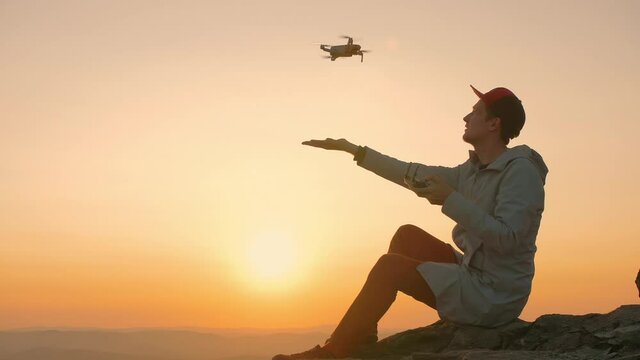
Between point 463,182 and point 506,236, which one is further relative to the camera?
point 463,182

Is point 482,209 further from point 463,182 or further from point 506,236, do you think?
point 463,182

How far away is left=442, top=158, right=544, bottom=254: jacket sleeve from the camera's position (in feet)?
22.0

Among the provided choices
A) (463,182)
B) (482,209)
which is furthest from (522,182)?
(463,182)

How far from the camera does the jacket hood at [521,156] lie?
7.18 metres

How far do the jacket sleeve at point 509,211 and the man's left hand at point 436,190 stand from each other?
0.23ft

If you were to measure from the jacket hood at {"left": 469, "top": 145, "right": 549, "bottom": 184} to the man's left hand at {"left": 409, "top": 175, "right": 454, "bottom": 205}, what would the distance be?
73 centimetres

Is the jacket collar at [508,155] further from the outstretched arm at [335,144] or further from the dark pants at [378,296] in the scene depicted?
the outstretched arm at [335,144]

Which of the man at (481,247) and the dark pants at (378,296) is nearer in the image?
the man at (481,247)

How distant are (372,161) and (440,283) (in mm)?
2062

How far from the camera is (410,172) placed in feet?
28.3

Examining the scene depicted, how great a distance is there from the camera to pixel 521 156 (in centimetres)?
715

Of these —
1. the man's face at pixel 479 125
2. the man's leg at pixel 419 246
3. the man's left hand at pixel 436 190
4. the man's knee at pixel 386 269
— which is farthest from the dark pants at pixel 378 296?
the man's face at pixel 479 125

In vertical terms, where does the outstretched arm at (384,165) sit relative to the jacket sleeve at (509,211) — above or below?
above

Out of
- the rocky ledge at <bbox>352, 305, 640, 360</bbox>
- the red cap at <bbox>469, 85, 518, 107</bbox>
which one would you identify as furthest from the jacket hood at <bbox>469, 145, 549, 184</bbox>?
the rocky ledge at <bbox>352, 305, 640, 360</bbox>
